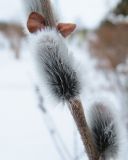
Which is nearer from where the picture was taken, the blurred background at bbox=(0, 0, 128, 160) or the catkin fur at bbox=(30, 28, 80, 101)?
the catkin fur at bbox=(30, 28, 80, 101)

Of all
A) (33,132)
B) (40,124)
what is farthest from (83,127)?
(40,124)

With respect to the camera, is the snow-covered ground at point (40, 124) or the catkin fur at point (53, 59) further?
the snow-covered ground at point (40, 124)

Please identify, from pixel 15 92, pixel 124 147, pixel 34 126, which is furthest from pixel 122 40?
pixel 124 147

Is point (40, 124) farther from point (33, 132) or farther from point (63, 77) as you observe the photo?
point (63, 77)

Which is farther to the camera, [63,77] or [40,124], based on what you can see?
[40,124]

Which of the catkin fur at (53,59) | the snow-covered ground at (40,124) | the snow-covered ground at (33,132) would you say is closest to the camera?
the catkin fur at (53,59)

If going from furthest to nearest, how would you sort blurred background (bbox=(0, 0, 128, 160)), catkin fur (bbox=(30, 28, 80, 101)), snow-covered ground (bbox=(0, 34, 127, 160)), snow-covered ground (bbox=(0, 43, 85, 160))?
snow-covered ground (bbox=(0, 43, 85, 160)) → blurred background (bbox=(0, 0, 128, 160)) → snow-covered ground (bbox=(0, 34, 127, 160)) → catkin fur (bbox=(30, 28, 80, 101))
